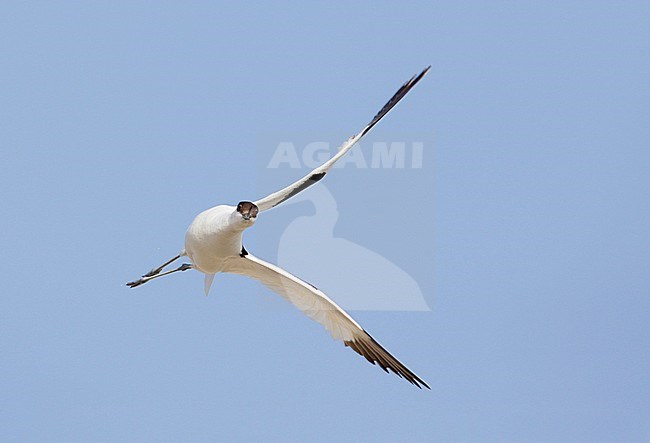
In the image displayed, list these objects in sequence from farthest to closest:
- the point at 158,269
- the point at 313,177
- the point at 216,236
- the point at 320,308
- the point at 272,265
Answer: the point at 158,269, the point at 320,308, the point at 272,265, the point at 313,177, the point at 216,236

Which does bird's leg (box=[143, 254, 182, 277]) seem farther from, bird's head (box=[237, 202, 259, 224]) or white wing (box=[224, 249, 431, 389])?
bird's head (box=[237, 202, 259, 224])

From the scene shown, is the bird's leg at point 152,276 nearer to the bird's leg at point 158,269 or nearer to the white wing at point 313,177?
the bird's leg at point 158,269

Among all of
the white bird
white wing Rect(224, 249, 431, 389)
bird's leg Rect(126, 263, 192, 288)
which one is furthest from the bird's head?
bird's leg Rect(126, 263, 192, 288)

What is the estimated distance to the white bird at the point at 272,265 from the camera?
7.66 metres

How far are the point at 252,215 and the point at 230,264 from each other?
43.0 inches

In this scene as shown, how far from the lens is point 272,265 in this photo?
8.30 meters

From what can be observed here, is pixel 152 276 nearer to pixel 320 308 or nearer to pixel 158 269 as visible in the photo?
pixel 158 269

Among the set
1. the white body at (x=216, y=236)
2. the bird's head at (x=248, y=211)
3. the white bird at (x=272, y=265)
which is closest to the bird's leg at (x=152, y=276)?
the white bird at (x=272, y=265)

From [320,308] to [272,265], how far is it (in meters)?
0.72

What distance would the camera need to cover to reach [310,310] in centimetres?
892

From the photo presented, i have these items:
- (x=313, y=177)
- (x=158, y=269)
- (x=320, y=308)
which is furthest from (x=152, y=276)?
(x=313, y=177)

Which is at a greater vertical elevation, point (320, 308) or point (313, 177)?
point (313, 177)

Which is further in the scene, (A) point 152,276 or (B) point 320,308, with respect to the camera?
(A) point 152,276

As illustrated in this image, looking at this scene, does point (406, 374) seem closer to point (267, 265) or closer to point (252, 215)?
point (267, 265)
